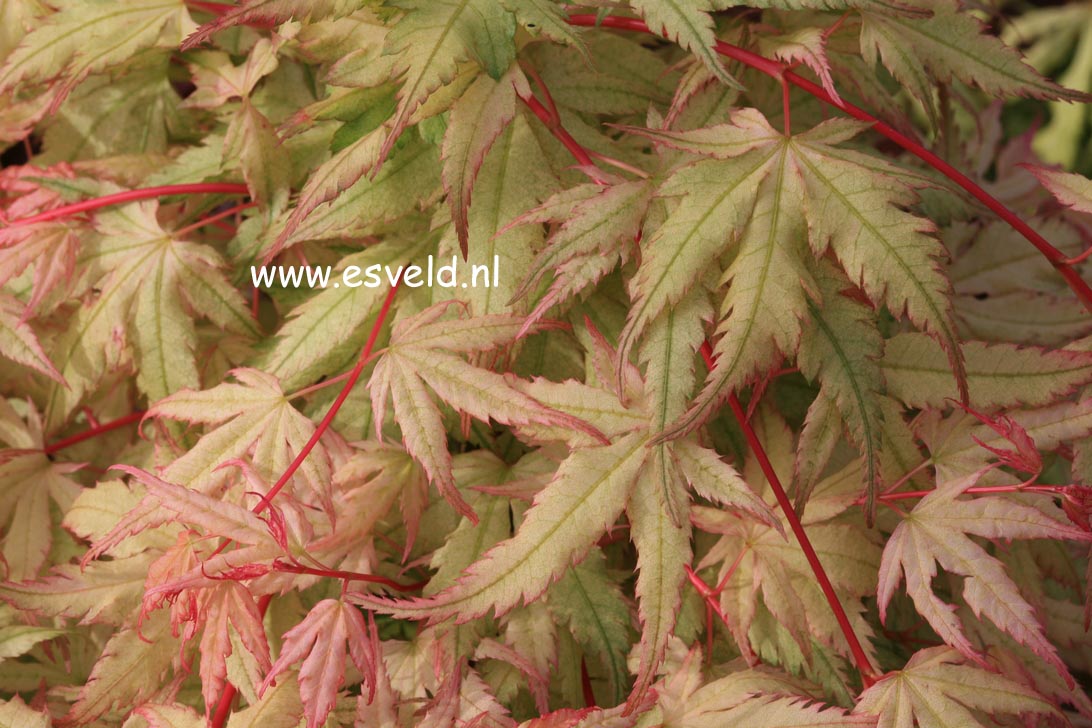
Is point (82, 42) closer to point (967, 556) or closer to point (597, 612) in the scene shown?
point (597, 612)

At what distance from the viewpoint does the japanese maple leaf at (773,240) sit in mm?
694

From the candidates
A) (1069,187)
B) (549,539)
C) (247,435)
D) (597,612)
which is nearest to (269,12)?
(247,435)

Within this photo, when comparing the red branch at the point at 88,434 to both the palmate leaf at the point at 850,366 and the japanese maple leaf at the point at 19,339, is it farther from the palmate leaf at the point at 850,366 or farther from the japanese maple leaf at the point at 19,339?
the palmate leaf at the point at 850,366

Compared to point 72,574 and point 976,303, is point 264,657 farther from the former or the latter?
point 976,303

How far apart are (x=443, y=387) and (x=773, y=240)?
29 cm

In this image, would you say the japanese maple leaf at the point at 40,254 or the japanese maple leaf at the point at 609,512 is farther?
the japanese maple leaf at the point at 40,254

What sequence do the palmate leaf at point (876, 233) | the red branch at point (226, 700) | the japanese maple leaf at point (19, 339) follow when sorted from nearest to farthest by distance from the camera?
the palmate leaf at point (876, 233) → the red branch at point (226, 700) → the japanese maple leaf at point (19, 339)

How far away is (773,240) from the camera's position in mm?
741

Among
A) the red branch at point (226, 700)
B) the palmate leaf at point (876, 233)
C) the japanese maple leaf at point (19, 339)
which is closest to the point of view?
the palmate leaf at point (876, 233)

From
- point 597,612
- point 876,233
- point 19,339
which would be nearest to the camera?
point 876,233

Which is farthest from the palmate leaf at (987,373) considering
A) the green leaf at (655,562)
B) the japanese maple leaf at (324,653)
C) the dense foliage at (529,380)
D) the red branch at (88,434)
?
the red branch at (88,434)

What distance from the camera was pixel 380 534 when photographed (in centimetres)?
88

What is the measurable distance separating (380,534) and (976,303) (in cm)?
72

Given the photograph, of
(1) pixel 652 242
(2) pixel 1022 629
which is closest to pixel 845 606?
(2) pixel 1022 629
